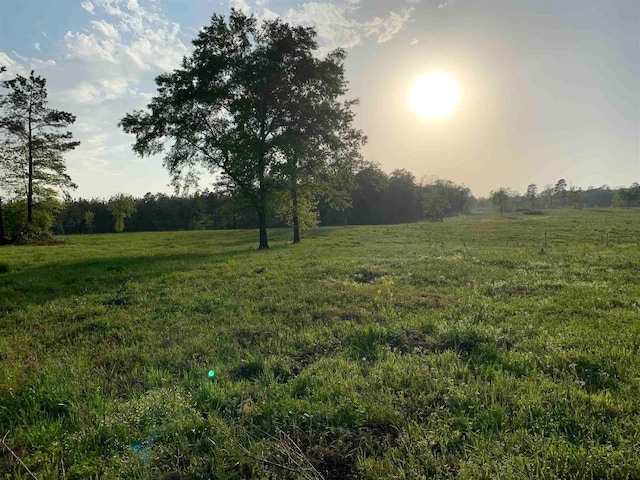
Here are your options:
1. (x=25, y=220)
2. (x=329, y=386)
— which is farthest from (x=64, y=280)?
(x=25, y=220)

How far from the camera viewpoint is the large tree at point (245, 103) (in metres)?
24.6

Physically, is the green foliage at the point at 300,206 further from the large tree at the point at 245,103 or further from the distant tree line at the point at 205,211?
the distant tree line at the point at 205,211

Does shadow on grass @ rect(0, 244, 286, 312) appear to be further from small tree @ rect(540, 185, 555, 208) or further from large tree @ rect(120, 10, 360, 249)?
small tree @ rect(540, 185, 555, 208)

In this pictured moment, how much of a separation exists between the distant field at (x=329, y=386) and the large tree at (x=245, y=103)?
17.0 meters

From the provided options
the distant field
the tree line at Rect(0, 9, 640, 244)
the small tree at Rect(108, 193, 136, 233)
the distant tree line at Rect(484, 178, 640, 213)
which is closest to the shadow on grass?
the distant field

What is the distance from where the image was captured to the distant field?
3422 millimetres

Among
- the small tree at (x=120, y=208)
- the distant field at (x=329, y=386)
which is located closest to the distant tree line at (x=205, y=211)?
the small tree at (x=120, y=208)

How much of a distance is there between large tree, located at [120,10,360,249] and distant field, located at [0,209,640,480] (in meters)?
17.0

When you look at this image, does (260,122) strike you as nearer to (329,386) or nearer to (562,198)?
(329,386)

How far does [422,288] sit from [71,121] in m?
42.8

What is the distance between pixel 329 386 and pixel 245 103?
77.1ft

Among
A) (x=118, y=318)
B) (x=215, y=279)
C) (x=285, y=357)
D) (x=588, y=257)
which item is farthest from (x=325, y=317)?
(x=588, y=257)

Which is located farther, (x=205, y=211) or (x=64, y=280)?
(x=205, y=211)

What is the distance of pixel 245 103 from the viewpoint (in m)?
24.5
